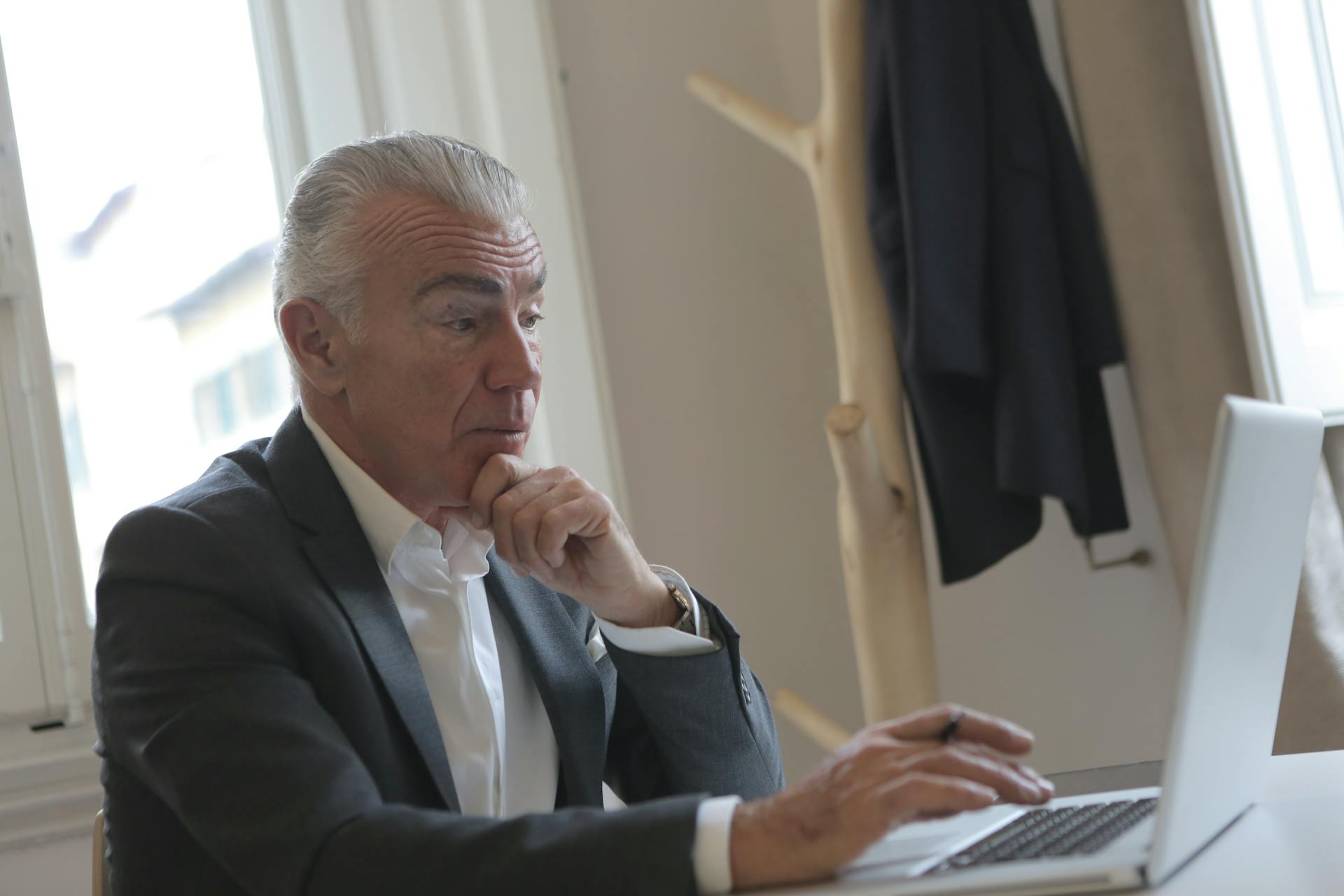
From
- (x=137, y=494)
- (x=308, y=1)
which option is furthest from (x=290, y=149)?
(x=137, y=494)

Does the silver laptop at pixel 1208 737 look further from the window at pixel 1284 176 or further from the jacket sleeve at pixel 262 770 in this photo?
the window at pixel 1284 176

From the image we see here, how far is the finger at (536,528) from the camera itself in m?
1.24

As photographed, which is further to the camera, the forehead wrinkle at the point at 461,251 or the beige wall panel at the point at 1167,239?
the beige wall panel at the point at 1167,239

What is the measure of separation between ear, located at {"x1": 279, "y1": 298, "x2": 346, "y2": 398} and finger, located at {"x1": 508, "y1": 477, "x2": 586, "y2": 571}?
0.24m

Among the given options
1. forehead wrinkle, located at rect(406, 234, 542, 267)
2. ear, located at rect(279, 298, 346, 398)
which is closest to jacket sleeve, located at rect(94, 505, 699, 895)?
ear, located at rect(279, 298, 346, 398)

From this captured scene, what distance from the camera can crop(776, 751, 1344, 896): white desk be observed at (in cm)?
73

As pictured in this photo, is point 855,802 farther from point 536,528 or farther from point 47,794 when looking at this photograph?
point 47,794

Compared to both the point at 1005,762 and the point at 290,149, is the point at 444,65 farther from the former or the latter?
the point at 1005,762

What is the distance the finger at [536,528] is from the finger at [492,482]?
0.04 metres

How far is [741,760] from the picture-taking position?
1.34 metres

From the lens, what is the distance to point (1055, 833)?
876 millimetres

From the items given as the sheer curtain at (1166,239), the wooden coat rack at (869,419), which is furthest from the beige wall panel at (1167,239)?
the wooden coat rack at (869,419)

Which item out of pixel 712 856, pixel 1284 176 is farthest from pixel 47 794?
pixel 1284 176

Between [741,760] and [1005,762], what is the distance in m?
0.52
